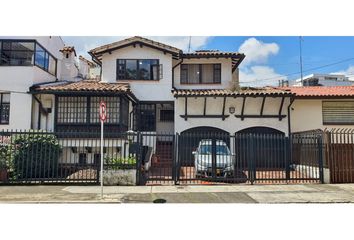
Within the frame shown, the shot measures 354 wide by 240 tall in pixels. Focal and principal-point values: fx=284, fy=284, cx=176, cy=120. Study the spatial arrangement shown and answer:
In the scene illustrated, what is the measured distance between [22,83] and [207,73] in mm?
→ 10740

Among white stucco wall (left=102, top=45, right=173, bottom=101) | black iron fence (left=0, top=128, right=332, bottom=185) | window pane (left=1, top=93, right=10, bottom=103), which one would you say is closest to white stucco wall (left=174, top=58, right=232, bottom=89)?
white stucco wall (left=102, top=45, right=173, bottom=101)

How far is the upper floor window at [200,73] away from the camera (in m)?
18.3

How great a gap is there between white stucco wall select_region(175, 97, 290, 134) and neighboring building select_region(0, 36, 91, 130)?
737 cm

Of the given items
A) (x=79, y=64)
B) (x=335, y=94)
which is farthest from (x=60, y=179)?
(x=335, y=94)

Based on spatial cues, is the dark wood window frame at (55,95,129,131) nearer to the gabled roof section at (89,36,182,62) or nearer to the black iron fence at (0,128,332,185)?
the black iron fence at (0,128,332,185)

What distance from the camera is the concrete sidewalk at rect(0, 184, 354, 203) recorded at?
849cm

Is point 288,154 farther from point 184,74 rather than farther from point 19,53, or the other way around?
point 19,53

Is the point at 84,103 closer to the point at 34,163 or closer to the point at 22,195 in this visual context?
the point at 34,163

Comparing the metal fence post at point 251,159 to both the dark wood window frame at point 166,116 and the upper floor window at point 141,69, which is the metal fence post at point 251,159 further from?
the dark wood window frame at point 166,116

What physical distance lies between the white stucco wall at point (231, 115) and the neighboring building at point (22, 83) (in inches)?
290

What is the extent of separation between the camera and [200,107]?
54.5 feet

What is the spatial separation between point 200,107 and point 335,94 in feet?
26.5

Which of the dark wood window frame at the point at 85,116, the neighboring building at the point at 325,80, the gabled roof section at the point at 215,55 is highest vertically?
the neighboring building at the point at 325,80

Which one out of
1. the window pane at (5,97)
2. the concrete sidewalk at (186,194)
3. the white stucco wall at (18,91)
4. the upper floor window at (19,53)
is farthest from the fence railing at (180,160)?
the upper floor window at (19,53)
